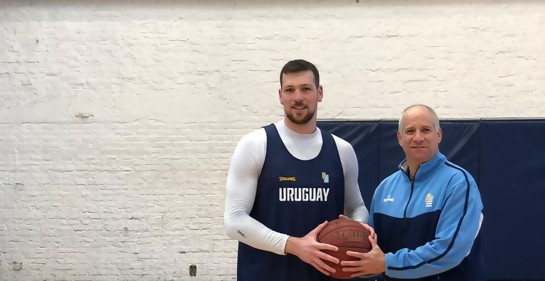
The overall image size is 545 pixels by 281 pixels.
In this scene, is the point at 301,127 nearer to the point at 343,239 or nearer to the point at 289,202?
the point at 289,202

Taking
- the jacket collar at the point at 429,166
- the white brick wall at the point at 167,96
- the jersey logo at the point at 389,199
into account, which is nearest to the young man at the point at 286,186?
the jersey logo at the point at 389,199

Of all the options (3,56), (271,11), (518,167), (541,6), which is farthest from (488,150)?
(3,56)

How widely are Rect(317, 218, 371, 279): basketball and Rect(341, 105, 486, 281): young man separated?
0.03 m

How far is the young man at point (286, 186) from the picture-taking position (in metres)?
2.27

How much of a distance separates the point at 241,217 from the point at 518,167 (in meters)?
4.03

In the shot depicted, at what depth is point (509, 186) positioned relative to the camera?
533 centimetres

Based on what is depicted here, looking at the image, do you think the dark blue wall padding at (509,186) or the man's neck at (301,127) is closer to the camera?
the man's neck at (301,127)

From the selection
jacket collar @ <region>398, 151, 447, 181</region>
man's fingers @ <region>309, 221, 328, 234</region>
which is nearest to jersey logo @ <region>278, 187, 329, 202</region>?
man's fingers @ <region>309, 221, 328, 234</region>

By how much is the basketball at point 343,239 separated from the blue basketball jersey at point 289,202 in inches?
5.6

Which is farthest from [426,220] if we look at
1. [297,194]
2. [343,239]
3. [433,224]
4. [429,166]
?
[297,194]

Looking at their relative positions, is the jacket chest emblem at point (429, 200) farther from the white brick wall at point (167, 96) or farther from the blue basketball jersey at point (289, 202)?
the white brick wall at point (167, 96)

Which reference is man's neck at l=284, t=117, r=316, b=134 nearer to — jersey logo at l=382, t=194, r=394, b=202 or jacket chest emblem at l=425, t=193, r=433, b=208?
jersey logo at l=382, t=194, r=394, b=202

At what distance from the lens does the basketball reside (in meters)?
2.08

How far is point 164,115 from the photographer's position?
5.82 meters
